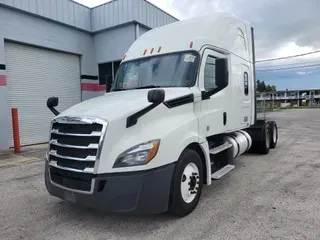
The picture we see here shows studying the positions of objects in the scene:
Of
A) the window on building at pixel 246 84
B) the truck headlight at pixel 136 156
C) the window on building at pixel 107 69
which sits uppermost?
the window on building at pixel 107 69

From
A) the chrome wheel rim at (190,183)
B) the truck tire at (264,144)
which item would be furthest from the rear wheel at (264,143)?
the chrome wheel rim at (190,183)

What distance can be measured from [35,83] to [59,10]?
330 centimetres

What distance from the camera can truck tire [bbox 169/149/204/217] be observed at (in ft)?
11.8

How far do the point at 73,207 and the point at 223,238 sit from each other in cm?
238

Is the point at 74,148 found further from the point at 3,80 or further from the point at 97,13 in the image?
the point at 97,13

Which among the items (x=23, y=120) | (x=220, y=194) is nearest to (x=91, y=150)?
(x=220, y=194)

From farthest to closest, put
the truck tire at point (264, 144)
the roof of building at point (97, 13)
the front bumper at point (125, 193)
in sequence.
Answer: the roof of building at point (97, 13)
the truck tire at point (264, 144)
the front bumper at point (125, 193)

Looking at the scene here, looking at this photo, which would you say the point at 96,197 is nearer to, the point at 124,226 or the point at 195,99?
the point at 124,226

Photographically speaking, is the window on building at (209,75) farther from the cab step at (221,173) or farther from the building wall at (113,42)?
the building wall at (113,42)

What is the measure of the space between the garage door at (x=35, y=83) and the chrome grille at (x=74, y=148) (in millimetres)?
8133

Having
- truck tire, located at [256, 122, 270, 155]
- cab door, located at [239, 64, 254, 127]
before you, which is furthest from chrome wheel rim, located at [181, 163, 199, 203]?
truck tire, located at [256, 122, 270, 155]

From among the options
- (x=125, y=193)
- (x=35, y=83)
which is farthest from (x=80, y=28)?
(x=125, y=193)

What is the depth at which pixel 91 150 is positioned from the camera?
3.32 meters

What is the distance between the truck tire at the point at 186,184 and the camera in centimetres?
359
